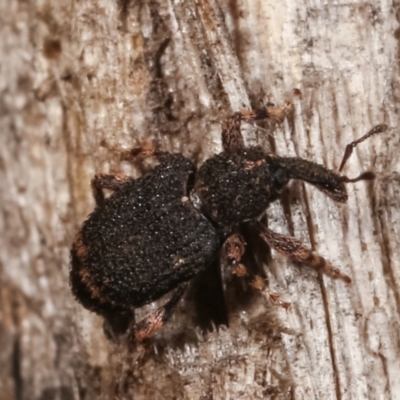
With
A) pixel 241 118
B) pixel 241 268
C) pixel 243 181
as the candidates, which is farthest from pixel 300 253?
pixel 241 118

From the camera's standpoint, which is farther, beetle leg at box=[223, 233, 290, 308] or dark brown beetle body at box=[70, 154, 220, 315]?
dark brown beetle body at box=[70, 154, 220, 315]

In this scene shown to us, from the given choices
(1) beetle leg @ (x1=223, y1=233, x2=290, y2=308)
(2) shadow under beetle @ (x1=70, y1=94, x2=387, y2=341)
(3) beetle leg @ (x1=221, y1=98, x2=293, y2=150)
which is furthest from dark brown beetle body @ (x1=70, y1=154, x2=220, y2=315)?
(3) beetle leg @ (x1=221, y1=98, x2=293, y2=150)

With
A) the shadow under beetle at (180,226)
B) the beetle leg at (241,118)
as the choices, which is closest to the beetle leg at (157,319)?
the shadow under beetle at (180,226)

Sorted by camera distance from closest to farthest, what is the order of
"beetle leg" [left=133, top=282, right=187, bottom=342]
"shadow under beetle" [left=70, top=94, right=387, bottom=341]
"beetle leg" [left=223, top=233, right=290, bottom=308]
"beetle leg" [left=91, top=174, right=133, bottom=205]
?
1. "beetle leg" [left=223, top=233, right=290, bottom=308]
2. "shadow under beetle" [left=70, top=94, right=387, bottom=341]
3. "beetle leg" [left=133, top=282, right=187, bottom=342]
4. "beetle leg" [left=91, top=174, right=133, bottom=205]

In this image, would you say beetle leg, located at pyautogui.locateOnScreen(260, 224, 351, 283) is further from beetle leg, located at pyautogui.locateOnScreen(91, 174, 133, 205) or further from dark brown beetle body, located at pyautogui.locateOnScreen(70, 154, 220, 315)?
beetle leg, located at pyautogui.locateOnScreen(91, 174, 133, 205)

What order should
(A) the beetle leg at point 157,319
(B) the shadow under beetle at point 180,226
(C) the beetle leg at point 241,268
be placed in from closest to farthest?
(C) the beetle leg at point 241,268
(B) the shadow under beetle at point 180,226
(A) the beetle leg at point 157,319

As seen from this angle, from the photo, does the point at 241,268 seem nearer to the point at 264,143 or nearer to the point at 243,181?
the point at 243,181

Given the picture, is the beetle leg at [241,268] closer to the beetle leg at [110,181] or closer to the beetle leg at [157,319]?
the beetle leg at [157,319]
